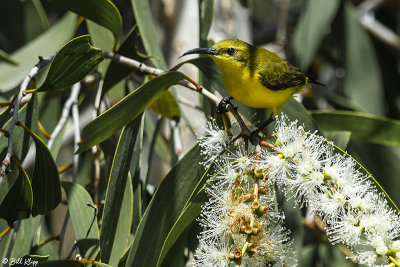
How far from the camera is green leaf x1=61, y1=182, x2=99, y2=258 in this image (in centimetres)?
186

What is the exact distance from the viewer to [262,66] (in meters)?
2.49

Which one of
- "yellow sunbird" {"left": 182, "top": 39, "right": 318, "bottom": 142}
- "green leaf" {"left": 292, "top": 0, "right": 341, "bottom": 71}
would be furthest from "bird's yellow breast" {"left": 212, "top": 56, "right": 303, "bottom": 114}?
"green leaf" {"left": 292, "top": 0, "right": 341, "bottom": 71}

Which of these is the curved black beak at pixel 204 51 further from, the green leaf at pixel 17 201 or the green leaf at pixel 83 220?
the green leaf at pixel 17 201

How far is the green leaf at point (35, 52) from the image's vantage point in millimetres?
2725

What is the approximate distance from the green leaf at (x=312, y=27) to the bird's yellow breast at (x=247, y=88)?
122 cm

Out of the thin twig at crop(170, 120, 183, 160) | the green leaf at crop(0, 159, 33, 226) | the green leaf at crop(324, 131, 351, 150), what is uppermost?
the green leaf at crop(0, 159, 33, 226)

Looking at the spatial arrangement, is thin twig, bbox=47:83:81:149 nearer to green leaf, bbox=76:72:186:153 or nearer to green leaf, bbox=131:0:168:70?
green leaf, bbox=131:0:168:70

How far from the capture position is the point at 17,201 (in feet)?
5.74

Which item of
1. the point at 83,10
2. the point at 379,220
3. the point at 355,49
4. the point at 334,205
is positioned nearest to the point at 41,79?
the point at 83,10

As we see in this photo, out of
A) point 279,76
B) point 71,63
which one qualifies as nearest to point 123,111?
point 71,63

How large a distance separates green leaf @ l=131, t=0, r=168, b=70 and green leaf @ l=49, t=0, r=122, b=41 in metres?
0.21

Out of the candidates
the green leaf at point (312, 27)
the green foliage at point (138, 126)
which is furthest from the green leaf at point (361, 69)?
the green leaf at point (312, 27)

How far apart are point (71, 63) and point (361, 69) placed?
7.69 ft

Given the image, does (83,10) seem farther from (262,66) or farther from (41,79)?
(262,66)
